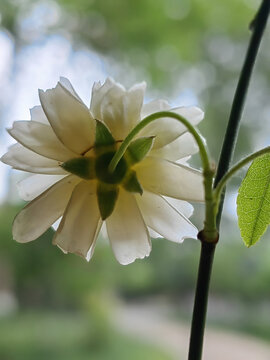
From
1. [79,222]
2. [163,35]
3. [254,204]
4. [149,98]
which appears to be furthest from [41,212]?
[163,35]

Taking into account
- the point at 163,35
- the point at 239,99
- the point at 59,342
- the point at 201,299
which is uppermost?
the point at 163,35

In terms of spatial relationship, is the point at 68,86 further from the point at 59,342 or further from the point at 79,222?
the point at 59,342

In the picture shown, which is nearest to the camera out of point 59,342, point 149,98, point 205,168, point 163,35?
point 205,168

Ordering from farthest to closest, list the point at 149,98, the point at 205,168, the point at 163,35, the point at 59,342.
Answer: the point at 59,342 → the point at 163,35 → the point at 149,98 → the point at 205,168

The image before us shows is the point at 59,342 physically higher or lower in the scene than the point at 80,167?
lower

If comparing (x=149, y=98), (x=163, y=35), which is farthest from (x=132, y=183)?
(x=163, y=35)

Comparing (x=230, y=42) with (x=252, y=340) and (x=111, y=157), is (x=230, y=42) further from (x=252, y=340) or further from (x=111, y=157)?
(x=111, y=157)

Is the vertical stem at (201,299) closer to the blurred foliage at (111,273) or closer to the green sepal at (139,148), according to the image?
the green sepal at (139,148)

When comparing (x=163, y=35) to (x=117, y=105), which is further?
(x=163, y=35)

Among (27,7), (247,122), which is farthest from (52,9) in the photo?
(247,122)
